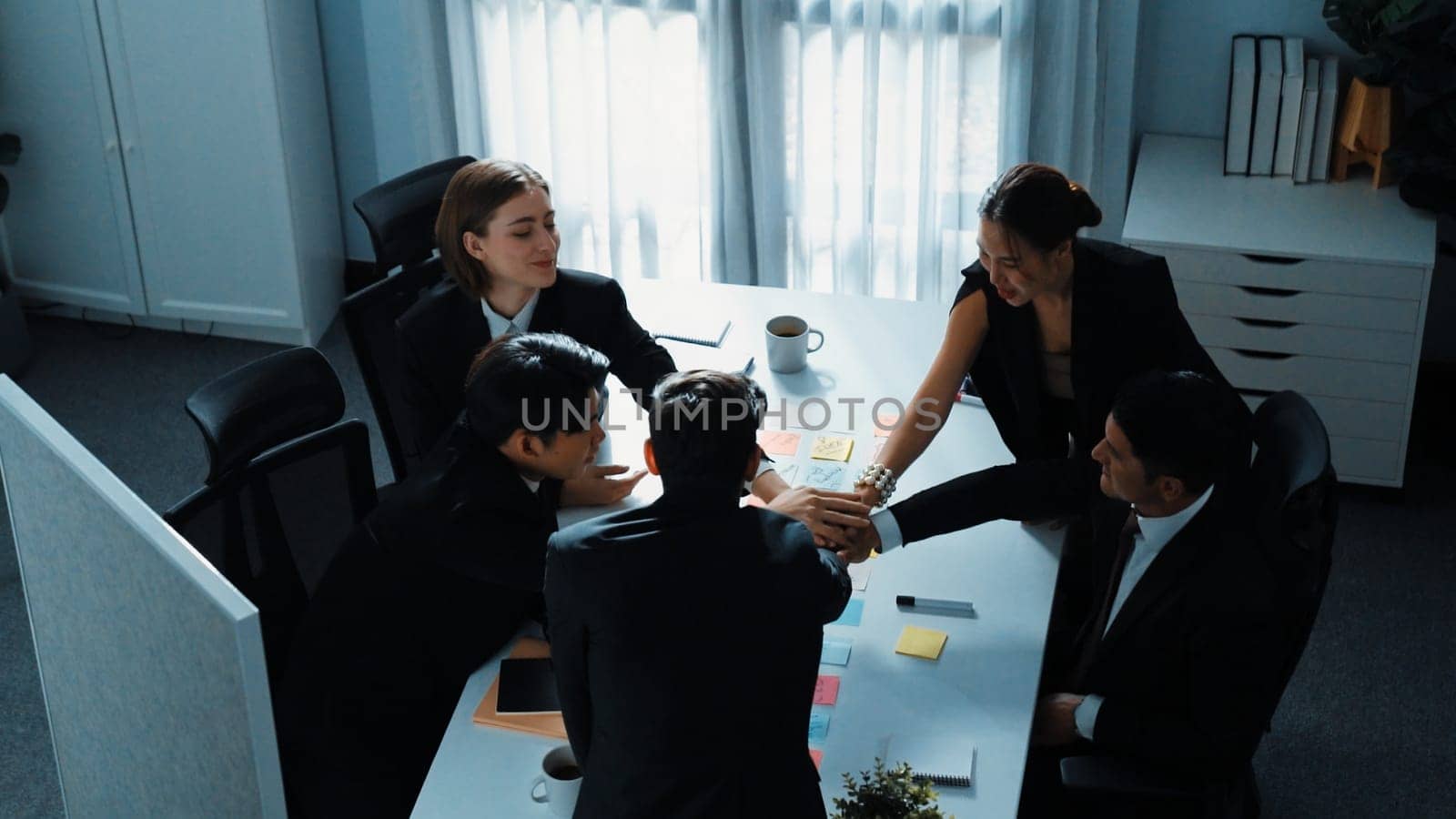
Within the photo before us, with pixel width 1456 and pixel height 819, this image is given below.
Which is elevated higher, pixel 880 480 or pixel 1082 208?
pixel 1082 208

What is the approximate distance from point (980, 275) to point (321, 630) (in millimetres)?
1312

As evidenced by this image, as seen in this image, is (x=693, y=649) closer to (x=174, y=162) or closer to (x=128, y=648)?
(x=128, y=648)

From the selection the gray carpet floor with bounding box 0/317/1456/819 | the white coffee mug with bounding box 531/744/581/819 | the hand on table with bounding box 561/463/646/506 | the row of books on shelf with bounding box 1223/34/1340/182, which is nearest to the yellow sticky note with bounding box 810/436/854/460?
the hand on table with bounding box 561/463/646/506

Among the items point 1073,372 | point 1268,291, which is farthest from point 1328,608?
point 1073,372

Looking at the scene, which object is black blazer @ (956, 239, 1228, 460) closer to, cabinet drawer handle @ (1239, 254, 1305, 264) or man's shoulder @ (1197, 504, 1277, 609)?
man's shoulder @ (1197, 504, 1277, 609)

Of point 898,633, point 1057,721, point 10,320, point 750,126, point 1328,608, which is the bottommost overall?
point 1328,608

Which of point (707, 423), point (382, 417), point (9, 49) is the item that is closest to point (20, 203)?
point (9, 49)

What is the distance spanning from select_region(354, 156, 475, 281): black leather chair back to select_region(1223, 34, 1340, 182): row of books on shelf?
6.84ft

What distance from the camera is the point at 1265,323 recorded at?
3.88 m

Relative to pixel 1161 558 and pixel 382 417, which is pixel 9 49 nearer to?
pixel 382 417

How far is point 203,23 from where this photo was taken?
173 inches

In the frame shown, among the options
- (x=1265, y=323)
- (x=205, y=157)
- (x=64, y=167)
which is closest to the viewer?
(x=1265, y=323)

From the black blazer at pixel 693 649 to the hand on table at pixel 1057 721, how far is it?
1.98 ft

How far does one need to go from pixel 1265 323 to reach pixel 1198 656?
6.52 ft
